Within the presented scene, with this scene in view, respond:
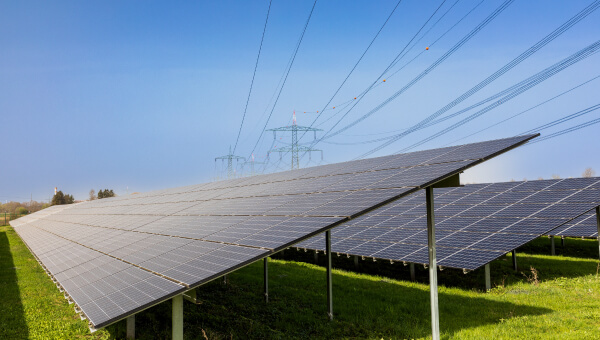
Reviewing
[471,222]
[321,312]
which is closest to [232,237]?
[321,312]

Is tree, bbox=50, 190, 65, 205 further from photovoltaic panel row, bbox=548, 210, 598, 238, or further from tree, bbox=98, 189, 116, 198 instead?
photovoltaic panel row, bbox=548, 210, 598, 238

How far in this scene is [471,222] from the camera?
60.9ft

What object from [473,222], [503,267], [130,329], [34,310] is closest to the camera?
[130,329]

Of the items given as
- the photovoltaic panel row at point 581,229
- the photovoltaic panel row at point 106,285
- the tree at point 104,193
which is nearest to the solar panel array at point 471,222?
the photovoltaic panel row at point 581,229

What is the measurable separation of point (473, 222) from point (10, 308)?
1855 centimetres

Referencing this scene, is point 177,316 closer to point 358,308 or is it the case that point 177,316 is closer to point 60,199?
point 358,308

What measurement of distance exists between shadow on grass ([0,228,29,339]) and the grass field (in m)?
0.03

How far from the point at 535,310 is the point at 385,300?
441 cm

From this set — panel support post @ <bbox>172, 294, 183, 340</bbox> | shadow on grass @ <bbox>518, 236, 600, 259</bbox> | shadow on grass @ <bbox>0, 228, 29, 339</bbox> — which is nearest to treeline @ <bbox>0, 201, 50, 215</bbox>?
shadow on grass @ <bbox>0, 228, 29, 339</bbox>

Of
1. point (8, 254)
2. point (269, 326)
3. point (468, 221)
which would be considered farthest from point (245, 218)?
point (8, 254)

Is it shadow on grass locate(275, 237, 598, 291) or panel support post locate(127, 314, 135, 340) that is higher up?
panel support post locate(127, 314, 135, 340)

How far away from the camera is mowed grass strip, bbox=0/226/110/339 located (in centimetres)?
1156

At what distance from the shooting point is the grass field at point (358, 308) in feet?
34.7

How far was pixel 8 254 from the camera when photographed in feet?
93.9
